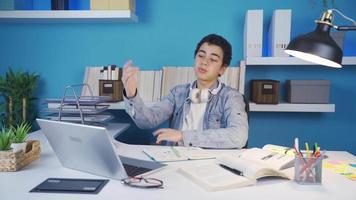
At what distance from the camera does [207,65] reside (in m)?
2.17

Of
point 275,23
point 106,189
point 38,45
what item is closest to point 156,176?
point 106,189

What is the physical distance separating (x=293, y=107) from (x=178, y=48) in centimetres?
98

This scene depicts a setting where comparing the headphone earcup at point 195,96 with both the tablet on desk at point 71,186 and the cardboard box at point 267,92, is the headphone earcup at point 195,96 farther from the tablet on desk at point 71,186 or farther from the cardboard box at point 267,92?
the tablet on desk at point 71,186

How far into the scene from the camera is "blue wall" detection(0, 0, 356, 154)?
2713mm

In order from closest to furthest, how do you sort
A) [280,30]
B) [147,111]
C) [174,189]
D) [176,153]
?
[174,189] < [176,153] < [147,111] < [280,30]

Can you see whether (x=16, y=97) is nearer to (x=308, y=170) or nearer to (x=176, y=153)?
(x=176, y=153)

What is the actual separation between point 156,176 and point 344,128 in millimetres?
2047

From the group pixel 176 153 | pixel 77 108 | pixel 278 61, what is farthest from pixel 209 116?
pixel 77 108

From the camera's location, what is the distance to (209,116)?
215 centimetres

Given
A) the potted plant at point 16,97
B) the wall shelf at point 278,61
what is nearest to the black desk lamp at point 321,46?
the wall shelf at point 278,61

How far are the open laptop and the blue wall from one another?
157 cm

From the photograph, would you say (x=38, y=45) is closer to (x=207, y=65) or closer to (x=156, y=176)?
(x=207, y=65)

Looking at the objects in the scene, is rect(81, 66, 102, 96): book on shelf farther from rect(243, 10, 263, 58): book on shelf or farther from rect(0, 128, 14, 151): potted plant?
rect(0, 128, 14, 151): potted plant

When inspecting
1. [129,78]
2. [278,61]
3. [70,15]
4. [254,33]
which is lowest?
[129,78]
